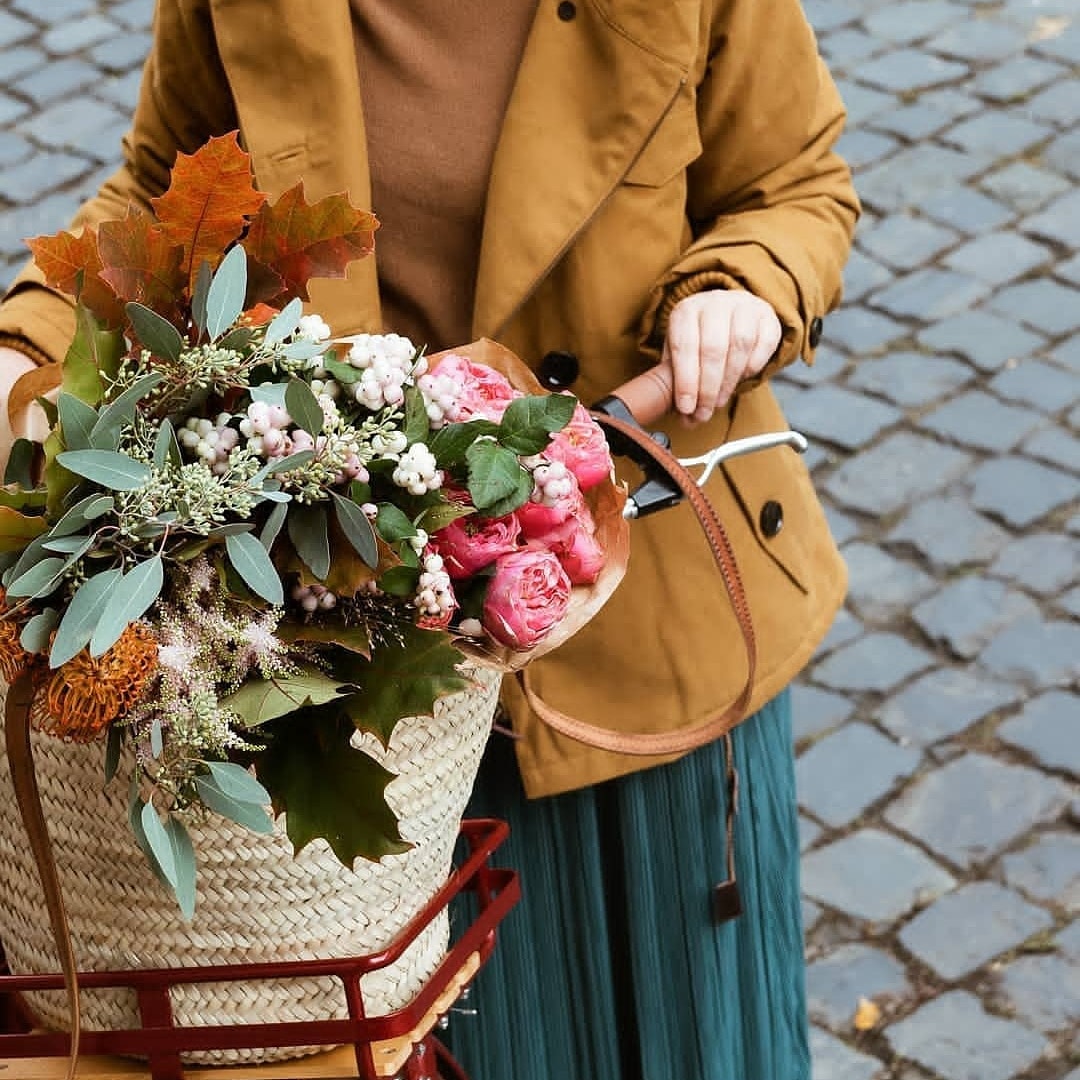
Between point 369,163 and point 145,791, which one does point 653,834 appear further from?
point 145,791

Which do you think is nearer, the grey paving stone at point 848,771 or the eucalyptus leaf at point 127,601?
the eucalyptus leaf at point 127,601

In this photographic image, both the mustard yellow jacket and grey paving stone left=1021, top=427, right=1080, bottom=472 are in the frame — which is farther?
grey paving stone left=1021, top=427, right=1080, bottom=472

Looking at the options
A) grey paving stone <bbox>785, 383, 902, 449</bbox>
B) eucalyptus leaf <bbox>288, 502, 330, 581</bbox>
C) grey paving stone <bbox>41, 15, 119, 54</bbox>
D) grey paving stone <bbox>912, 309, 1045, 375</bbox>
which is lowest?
grey paving stone <bbox>785, 383, 902, 449</bbox>

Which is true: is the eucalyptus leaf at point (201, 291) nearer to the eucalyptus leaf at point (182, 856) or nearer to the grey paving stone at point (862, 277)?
the eucalyptus leaf at point (182, 856)

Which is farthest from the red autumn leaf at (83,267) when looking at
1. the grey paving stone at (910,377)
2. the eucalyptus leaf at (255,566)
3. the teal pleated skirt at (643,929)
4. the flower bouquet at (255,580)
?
the grey paving stone at (910,377)

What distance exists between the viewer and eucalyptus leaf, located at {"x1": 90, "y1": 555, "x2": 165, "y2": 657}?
3.59 ft

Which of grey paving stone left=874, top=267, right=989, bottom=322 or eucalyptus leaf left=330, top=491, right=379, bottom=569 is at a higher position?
eucalyptus leaf left=330, top=491, right=379, bottom=569

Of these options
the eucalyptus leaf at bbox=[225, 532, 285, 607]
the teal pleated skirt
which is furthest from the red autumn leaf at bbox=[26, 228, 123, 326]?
the teal pleated skirt

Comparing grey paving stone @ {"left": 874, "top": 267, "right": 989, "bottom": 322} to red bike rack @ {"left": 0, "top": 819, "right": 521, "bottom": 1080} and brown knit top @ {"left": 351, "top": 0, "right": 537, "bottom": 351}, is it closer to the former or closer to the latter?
brown knit top @ {"left": 351, "top": 0, "right": 537, "bottom": 351}

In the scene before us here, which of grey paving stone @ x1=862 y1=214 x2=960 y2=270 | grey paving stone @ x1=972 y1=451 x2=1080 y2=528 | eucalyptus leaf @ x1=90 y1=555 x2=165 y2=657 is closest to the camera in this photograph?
eucalyptus leaf @ x1=90 y1=555 x2=165 y2=657

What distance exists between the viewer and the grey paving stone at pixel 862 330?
185 inches

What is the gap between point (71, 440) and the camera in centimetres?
115

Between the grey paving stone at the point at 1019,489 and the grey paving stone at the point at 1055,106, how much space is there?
1.66m

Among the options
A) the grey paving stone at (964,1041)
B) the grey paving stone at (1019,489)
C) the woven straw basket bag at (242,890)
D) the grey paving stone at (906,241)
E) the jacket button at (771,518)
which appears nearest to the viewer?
the woven straw basket bag at (242,890)
